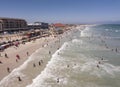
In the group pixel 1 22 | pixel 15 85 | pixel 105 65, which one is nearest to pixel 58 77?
pixel 15 85

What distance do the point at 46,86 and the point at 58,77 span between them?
385cm

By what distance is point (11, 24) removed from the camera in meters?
94.2

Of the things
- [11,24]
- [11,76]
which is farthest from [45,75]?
[11,24]

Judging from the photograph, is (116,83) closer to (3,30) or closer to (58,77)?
(58,77)

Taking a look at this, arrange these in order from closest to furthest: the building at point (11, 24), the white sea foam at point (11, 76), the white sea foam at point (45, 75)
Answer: the white sea foam at point (45, 75)
the white sea foam at point (11, 76)
the building at point (11, 24)

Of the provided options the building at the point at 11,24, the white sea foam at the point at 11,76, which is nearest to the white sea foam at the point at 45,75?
the white sea foam at the point at 11,76

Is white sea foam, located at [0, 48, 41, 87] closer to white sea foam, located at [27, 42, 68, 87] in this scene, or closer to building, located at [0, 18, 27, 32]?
white sea foam, located at [27, 42, 68, 87]

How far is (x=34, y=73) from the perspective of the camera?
29.9 m

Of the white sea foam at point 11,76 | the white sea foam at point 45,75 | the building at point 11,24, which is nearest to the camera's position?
the white sea foam at point 45,75

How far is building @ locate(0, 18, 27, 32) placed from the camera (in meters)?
86.1

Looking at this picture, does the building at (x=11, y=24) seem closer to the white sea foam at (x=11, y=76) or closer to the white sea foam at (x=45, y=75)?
the white sea foam at (x=45, y=75)

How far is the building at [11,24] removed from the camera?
86.1m

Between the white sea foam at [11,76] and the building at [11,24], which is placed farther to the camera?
the building at [11,24]

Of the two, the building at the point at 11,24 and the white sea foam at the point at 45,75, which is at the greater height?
the building at the point at 11,24
